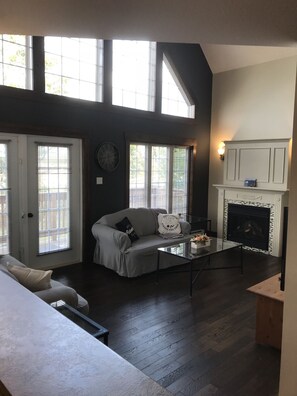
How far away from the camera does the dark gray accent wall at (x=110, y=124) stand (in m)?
4.62

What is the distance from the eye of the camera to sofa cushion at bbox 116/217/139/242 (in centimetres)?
510

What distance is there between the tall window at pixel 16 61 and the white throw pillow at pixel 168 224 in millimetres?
2898

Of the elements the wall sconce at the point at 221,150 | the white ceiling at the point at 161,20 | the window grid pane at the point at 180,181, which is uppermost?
the white ceiling at the point at 161,20

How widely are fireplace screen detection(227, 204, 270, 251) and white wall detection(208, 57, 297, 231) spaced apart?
639mm

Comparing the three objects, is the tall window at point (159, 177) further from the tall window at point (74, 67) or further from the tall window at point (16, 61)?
the tall window at point (16, 61)

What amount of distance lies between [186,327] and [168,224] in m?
2.49

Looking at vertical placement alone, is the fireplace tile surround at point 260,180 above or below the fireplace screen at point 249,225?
above

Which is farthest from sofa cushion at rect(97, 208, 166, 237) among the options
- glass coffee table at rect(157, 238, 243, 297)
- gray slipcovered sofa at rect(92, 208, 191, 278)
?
glass coffee table at rect(157, 238, 243, 297)

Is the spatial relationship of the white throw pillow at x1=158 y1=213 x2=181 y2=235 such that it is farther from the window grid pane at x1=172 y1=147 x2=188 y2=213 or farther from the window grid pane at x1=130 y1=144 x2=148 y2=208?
the window grid pane at x1=172 y1=147 x2=188 y2=213

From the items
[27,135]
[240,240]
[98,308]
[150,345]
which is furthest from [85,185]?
[240,240]

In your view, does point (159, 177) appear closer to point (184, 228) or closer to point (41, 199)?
point (184, 228)

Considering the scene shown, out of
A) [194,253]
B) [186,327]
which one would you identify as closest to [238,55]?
[194,253]

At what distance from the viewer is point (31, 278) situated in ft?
A: 8.91

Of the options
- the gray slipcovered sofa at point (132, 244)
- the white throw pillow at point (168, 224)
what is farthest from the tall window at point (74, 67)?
the white throw pillow at point (168, 224)
